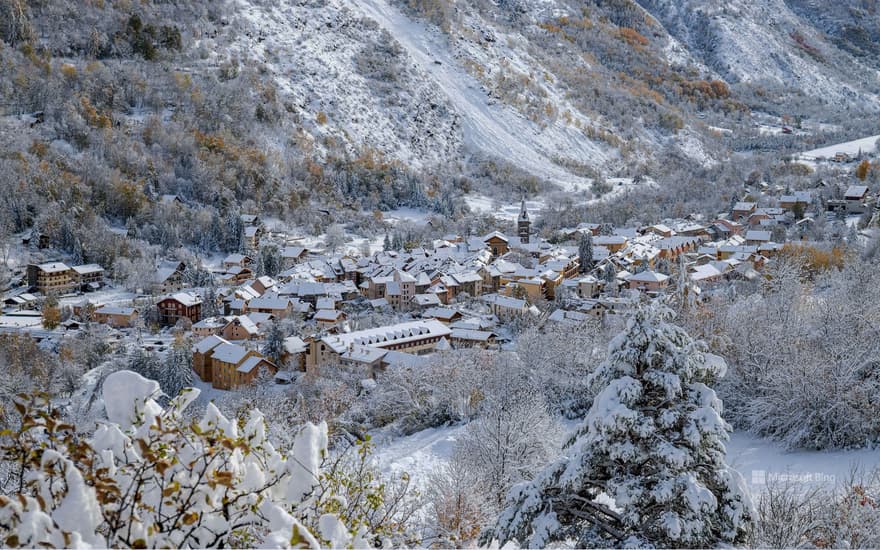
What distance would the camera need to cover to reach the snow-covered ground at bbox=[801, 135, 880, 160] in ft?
179

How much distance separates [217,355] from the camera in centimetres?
2395

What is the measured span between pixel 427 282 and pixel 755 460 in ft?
78.7

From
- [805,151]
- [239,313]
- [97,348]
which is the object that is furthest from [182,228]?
[805,151]

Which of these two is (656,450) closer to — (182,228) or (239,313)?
(239,313)

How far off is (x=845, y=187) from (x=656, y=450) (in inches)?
1628

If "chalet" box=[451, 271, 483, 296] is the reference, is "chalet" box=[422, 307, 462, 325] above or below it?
above

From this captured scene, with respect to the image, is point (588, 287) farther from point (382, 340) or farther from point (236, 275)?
point (236, 275)

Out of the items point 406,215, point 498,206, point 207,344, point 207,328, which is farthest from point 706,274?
point 498,206

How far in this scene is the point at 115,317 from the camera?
95.6ft

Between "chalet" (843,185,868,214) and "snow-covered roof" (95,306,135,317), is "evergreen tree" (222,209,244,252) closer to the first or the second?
"snow-covered roof" (95,306,135,317)

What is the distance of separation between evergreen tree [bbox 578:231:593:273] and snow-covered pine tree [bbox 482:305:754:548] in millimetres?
30214

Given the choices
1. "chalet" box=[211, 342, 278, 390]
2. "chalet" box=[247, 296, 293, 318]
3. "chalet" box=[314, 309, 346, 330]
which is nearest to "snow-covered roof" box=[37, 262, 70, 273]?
"chalet" box=[247, 296, 293, 318]

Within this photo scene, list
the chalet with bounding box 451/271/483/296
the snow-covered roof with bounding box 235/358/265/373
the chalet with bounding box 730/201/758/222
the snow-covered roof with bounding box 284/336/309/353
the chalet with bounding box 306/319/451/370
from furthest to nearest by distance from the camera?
the chalet with bounding box 730/201/758/222, the chalet with bounding box 451/271/483/296, the snow-covered roof with bounding box 284/336/309/353, the chalet with bounding box 306/319/451/370, the snow-covered roof with bounding box 235/358/265/373

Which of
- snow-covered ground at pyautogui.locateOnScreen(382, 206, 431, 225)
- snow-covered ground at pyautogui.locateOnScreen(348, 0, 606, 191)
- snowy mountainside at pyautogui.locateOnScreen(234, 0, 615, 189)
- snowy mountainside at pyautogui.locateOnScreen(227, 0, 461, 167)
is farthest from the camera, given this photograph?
snow-covered ground at pyautogui.locateOnScreen(348, 0, 606, 191)
